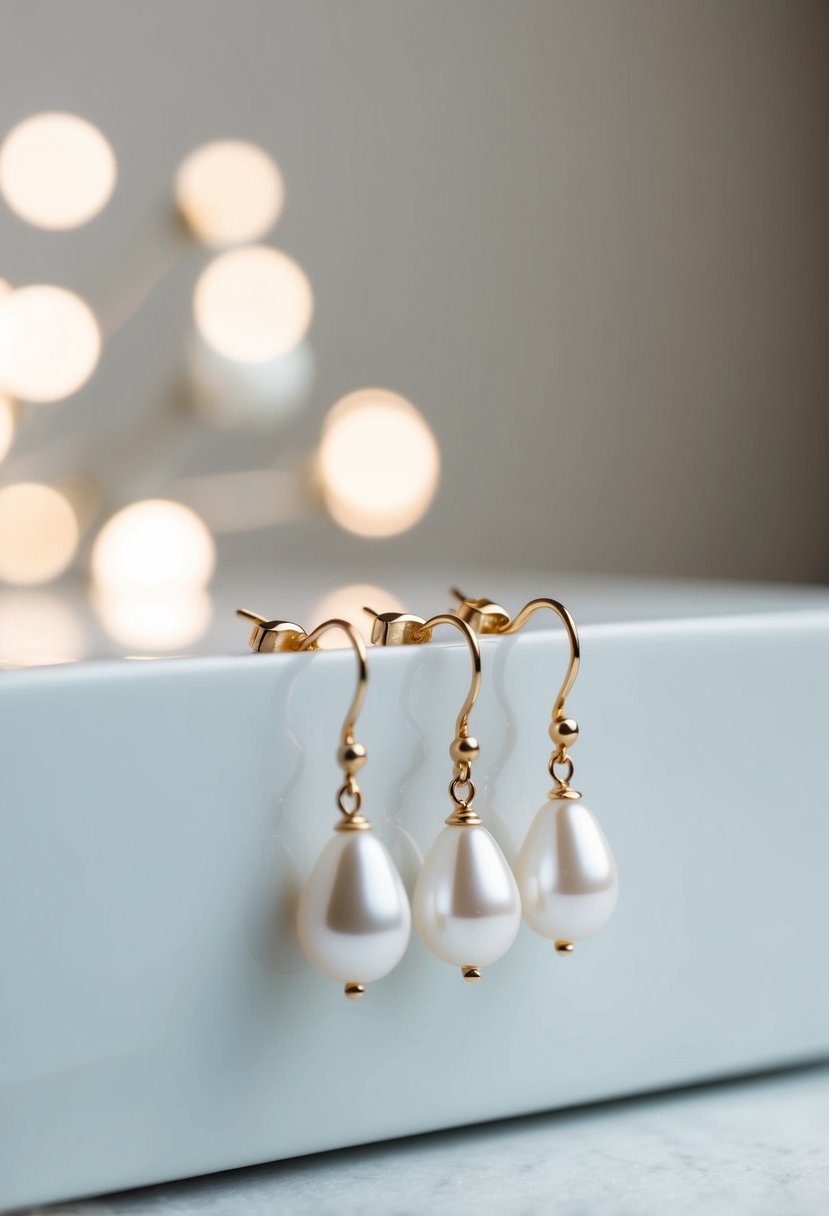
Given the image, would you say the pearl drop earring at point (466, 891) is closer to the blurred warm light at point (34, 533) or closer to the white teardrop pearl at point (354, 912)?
the white teardrop pearl at point (354, 912)

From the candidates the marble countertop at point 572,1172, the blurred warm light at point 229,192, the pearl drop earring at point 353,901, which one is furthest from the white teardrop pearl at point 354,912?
the blurred warm light at point 229,192

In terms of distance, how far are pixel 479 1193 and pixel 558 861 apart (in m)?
0.13

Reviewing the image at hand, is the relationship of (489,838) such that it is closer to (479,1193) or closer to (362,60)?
(479,1193)

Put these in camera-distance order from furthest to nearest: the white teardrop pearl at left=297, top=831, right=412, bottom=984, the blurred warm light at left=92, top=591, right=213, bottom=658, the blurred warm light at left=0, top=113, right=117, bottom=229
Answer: the blurred warm light at left=0, top=113, right=117, bottom=229
the blurred warm light at left=92, top=591, right=213, bottom=658
the white teardrop pearl at left=297, top=831, right=412, bottom=984

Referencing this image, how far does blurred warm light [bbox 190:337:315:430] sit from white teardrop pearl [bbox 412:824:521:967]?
22.4 inches

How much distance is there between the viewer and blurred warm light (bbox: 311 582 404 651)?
61cm

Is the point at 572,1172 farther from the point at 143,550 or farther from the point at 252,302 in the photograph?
the point at 252,302

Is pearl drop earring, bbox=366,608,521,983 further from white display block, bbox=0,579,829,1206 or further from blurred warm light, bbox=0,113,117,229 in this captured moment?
blurred warm light, bbox=0,113,117,229

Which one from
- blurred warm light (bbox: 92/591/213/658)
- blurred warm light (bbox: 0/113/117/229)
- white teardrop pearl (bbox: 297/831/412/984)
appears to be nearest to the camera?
white teardrop pearl (bbox: 297/831/412/984)

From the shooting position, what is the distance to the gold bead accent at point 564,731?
52 cm

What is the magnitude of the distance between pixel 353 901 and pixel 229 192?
2.34ft

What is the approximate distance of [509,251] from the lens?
1.13 meters

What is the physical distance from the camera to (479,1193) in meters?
0.52

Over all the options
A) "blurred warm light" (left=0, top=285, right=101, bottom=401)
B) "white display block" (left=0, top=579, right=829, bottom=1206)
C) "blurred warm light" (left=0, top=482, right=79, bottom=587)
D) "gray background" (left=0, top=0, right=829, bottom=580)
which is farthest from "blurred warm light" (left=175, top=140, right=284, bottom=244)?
"white display block" (left=0, top=579, right=829, bottom=1206)
